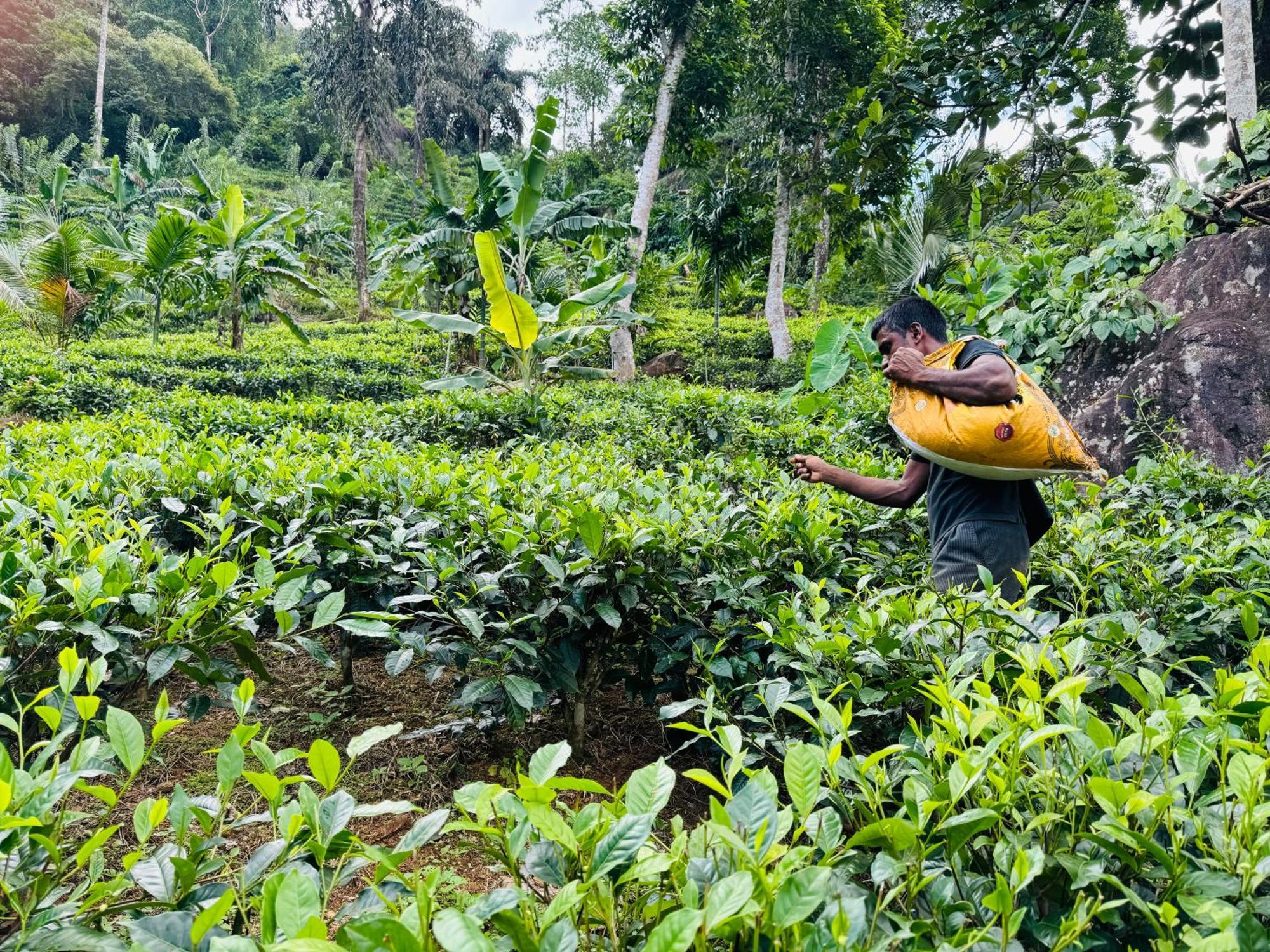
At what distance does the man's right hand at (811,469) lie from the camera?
2.54 metres

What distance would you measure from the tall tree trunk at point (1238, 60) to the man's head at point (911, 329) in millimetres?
3849

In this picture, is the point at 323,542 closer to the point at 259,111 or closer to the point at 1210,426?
the point at 1210,426

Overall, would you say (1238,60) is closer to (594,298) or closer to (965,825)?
(594,298)

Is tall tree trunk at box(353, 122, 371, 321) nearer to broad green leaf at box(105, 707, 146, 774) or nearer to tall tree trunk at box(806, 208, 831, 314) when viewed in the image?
tall tree trunk at box(806, 208, 831, 314)

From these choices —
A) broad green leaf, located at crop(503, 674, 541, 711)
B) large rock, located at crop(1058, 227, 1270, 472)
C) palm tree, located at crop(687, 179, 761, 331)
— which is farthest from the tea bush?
palm tree, located at crop(687, 179, 761, 331)

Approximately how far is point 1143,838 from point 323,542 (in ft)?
6.94

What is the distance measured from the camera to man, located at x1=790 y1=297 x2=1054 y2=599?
2.21 metres

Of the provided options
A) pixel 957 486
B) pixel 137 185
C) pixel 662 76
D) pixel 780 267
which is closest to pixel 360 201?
pixel 662 76

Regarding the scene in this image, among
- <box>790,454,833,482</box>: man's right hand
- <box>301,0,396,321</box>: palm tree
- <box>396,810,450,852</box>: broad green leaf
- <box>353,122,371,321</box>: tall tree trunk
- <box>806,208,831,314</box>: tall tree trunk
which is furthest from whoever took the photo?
<box>353,122,371,321</box>: tall tree trunk

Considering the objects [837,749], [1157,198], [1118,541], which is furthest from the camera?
[1157,198]

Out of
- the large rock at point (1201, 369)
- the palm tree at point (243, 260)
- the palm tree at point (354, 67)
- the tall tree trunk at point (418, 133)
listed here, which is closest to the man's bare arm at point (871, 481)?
the large rock at point (1201, 369)

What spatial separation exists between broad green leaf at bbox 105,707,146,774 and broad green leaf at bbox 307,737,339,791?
0.77 ft

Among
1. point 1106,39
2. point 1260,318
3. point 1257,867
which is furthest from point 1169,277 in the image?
point 1106,39

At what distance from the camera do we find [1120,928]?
0.86m
